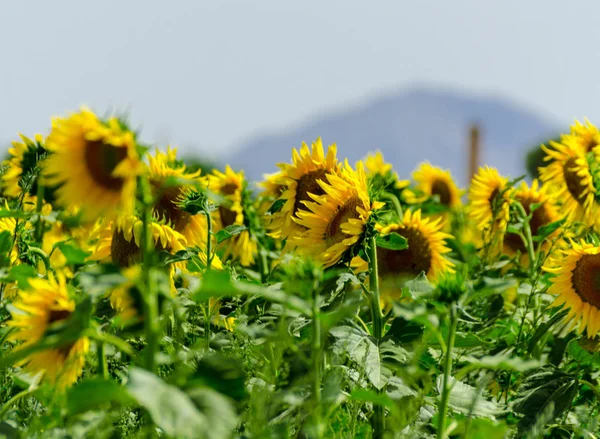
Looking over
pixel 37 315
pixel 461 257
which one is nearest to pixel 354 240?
pixel 37 315

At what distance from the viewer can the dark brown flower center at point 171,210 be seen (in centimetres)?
220

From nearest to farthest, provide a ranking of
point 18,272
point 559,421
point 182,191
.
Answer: point 18,272 < point 559,421 < point 182,191

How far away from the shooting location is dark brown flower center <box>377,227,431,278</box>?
2236 millimetres

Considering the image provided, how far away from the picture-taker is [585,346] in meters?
1.91

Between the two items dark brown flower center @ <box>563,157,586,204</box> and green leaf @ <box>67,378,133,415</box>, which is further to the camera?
dark brown flower center @ <box>563,157,586,204</box>

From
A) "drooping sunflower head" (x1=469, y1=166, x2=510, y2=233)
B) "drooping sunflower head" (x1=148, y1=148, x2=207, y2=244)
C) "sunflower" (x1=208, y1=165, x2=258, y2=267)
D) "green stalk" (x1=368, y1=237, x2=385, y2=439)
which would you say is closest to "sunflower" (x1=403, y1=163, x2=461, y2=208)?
"drooping sunflower head" (x1=469, y1=166, x2=510, y2=233)

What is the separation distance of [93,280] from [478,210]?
2.13 m

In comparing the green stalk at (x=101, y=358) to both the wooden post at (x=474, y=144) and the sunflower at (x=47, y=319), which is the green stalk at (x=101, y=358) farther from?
the wooden post at (x=474, y=144)

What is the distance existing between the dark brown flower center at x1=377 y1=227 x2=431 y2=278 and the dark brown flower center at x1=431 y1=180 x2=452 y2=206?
5.20 feet

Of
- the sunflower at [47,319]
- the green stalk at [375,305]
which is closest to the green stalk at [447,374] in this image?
the green stalk at [375,305]

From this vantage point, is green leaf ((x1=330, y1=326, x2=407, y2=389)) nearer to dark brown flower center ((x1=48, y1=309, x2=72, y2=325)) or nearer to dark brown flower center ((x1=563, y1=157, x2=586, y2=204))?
dark brown flower center ((x1=48, y1=309, x2=72, y2=325))

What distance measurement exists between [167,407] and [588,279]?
1316 millimetres

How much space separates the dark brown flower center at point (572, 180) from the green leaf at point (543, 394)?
3.20 ft

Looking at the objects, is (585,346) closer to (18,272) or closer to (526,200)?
(526,200)
